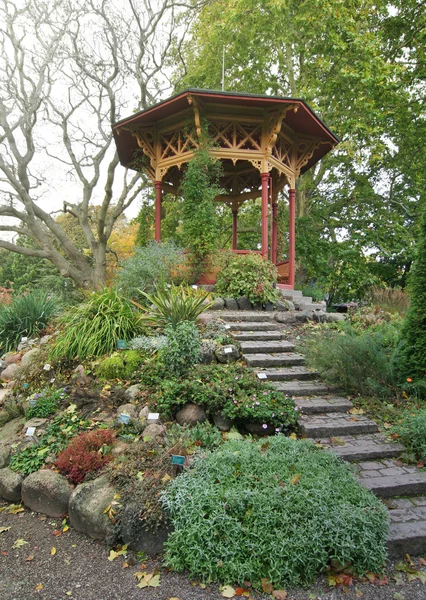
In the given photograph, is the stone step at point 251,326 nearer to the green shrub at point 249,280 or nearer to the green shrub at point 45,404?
the green shrub at point 249,280

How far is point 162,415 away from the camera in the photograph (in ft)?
12.7

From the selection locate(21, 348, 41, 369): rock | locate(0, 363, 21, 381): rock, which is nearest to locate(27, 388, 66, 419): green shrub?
locate(21, 348, 41, 369): rock

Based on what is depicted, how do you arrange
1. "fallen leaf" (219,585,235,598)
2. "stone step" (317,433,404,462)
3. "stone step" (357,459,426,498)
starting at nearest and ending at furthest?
"fallen leaf" (219,585,235,598), "stone step" (357,459,426,498), "stone step" (317,433,404,462)

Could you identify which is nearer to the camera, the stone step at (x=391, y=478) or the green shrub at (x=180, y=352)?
the stone step at (x=391, y=478)

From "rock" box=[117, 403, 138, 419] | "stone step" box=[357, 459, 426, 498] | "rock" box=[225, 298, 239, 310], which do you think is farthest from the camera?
"rock" box=[225, 298, 239, 310]

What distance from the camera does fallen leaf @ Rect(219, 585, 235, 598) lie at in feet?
7.45

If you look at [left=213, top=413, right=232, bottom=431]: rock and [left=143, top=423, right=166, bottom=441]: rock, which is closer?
[left=143, top=423, right=166, bottom=441]: rock

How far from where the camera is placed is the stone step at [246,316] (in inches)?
254

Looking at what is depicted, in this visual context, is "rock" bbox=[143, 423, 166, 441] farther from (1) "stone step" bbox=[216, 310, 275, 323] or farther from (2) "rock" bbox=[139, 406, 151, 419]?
(1) "stone step" bbox=[216, 310, 275, 323]

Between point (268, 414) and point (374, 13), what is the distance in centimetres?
1260

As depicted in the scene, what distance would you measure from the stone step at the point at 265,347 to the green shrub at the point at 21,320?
145 inches

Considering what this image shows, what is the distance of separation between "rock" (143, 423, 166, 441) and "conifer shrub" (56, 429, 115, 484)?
1.02 ft

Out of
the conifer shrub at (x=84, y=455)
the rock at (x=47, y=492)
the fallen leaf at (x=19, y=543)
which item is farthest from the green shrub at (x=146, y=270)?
the fallen leaf at (x=19, y=543)

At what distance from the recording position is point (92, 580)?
2443 mm
